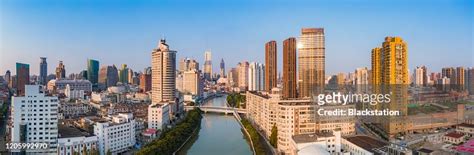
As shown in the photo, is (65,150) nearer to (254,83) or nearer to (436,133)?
(436,133)

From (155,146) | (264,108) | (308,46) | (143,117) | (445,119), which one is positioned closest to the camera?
(155,146)

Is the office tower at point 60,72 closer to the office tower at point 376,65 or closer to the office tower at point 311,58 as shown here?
the office tower at point 311,58

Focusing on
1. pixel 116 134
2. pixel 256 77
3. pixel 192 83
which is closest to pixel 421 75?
pixel 116 134

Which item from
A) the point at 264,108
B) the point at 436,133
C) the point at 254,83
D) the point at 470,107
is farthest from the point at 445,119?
the point at 254,83

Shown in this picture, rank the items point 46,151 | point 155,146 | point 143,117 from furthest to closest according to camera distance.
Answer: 1. point 143,117
2. point 155,146
3. point 46,151

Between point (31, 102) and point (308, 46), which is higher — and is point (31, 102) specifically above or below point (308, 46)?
below
